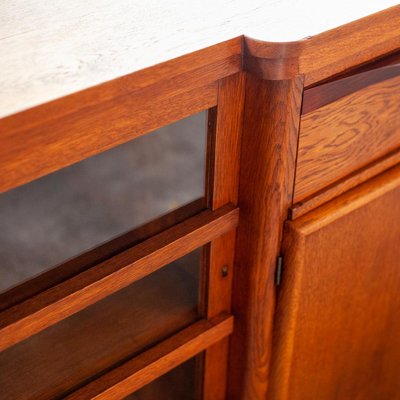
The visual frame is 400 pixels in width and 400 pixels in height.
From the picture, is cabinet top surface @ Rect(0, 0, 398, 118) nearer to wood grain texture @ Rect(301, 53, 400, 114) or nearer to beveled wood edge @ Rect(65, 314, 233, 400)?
wood grain texture @ Rect(301, 53, 400, 114)

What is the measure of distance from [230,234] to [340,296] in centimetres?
17

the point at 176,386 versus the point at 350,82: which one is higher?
the point at 350,82

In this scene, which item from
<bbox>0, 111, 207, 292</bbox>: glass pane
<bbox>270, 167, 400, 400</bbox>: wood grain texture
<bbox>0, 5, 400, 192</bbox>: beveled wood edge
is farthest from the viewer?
<bbox>270, 167, 400, 400</bbox>: wood grain texture

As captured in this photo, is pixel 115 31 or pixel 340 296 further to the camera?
pixel 340 296

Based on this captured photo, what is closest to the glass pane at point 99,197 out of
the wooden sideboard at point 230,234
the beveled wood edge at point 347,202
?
the wooden sideboard at point 230,234

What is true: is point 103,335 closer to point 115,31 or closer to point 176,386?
point 176,386

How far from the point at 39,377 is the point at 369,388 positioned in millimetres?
479

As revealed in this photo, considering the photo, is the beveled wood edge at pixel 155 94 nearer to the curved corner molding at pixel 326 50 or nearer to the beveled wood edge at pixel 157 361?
the curved corner molding at pixel 326 50

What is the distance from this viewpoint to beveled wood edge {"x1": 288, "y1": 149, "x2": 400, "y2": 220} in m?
0.72

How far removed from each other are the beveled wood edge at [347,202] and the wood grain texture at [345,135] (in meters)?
0.02

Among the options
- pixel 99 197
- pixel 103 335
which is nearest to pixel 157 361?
pixel 103 335

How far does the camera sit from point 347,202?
2.46 feet

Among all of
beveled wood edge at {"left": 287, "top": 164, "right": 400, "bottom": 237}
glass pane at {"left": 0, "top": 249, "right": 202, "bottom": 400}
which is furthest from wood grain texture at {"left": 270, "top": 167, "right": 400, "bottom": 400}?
glass pane at {"left": 0, "top": 249, "right": 202, "bottom": 400}

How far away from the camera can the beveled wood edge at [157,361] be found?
704mm
